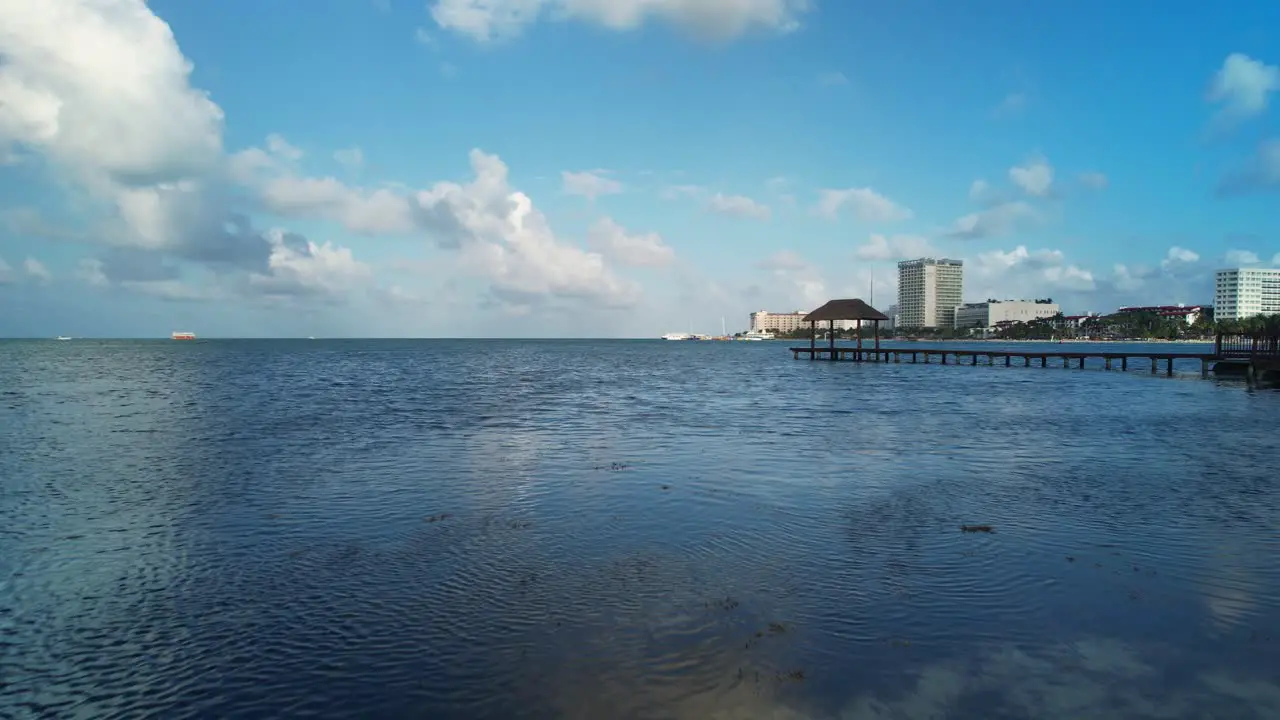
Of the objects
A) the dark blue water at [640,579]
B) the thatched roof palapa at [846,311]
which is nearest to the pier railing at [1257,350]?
the thatched roof palapa at [846,311]

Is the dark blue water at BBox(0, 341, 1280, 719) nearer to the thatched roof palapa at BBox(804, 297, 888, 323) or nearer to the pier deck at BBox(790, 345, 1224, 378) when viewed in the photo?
→ the pier deck at BBox(790, 345, 1224, 378)

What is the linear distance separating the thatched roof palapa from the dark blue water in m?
50.6

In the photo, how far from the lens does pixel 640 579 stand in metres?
8.25

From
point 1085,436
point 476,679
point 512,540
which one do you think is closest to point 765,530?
point 512,540

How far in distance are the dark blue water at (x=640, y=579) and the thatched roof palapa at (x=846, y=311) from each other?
50650 mm

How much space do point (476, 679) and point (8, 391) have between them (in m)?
49.6

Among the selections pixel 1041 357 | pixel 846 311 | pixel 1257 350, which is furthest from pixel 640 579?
pixel 1041 357

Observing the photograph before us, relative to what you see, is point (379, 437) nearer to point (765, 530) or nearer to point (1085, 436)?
point (765, 530)

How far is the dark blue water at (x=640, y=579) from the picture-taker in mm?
5680

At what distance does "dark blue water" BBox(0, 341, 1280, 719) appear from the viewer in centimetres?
568

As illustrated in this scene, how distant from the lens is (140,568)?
8.80 m

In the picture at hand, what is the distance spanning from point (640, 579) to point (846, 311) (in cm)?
6753

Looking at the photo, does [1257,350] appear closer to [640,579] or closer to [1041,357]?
[1041,357]

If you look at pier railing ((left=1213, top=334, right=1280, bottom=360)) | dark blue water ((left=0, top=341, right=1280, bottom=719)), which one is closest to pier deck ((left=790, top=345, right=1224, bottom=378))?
pier railing ((left=1213, top=334, right=1280, bottom=360))
